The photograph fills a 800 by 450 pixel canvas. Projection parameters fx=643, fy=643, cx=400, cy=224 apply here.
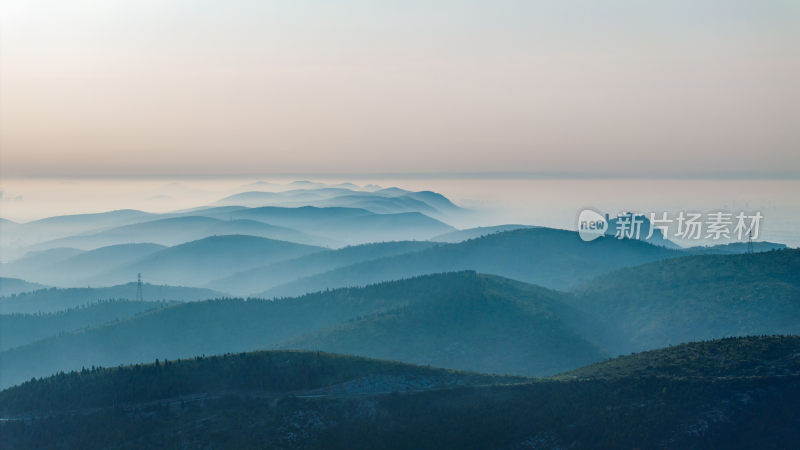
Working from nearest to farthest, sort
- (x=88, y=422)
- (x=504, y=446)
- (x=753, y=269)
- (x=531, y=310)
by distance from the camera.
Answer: (x=504, y=446), (x=88, y=422), (x=531, y=310), (x=753, y=269)

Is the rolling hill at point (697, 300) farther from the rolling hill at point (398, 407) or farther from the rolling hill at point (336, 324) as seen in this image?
the rolling hill at point (398, 407)

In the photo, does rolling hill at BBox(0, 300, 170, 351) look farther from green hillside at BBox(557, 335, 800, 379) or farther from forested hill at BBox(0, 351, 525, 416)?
green hillside at BBox(557, 335, 800, 379)

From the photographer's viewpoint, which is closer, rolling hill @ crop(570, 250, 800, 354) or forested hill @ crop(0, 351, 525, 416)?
forested hill @ crop(0, 351, 525, 416)

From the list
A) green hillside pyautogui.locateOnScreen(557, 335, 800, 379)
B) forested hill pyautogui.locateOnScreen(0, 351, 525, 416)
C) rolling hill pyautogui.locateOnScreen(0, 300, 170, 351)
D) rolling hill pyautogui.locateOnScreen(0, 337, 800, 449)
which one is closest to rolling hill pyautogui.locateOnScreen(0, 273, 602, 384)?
rolling hill pyautogui.locateOnScreen(0, 300, 170, 351)

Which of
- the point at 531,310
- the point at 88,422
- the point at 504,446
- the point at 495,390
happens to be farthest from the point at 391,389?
the point at 531,310

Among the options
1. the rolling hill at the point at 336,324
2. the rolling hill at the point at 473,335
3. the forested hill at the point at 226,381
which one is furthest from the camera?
the rolling hill at the point at 336,324

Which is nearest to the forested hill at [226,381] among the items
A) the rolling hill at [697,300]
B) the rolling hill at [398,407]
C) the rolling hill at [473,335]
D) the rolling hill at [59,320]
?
the rolling hill at [398,407]

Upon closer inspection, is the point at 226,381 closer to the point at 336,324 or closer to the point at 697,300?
the point at 336,324

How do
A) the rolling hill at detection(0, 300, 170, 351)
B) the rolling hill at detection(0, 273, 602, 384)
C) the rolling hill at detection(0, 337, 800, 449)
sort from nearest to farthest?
the rolling hill at detection(0, 337, 800, 449)
the rolling hill at detection(0, 273, 602, 384)
the rolling hill at detection(0, 300, 170, 351)

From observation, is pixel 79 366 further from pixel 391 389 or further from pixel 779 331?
pixel 779 331
